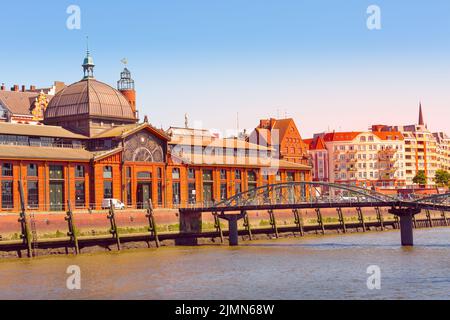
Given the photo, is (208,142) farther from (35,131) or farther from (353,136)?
(353,136)

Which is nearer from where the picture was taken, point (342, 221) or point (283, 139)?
point (342, 221)

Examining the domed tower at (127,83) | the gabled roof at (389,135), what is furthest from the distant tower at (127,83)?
the gabled roof at (389,135)

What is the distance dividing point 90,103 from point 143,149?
1023 centimetres

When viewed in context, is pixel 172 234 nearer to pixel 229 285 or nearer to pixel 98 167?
pixel 98 167

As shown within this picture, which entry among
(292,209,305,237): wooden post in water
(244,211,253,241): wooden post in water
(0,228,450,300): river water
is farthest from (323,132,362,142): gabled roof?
(0,228,450,300): river water

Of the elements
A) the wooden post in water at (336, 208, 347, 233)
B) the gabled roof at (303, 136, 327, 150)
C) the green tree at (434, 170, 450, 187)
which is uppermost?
the gabled roof at (303, 136, 327, 150)

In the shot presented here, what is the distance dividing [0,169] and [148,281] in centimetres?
3496

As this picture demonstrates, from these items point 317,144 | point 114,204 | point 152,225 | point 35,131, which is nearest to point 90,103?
point 35,131

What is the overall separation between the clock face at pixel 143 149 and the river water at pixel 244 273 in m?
18.6

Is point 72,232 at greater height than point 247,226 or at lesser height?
greater

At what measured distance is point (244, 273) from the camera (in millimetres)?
58562

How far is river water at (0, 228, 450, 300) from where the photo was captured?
4850 centimetres

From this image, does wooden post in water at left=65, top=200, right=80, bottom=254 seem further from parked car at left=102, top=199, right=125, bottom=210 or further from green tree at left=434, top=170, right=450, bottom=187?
green tree at left=434, top=170, right=450, bottom=187

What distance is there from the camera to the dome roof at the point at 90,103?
336ft
